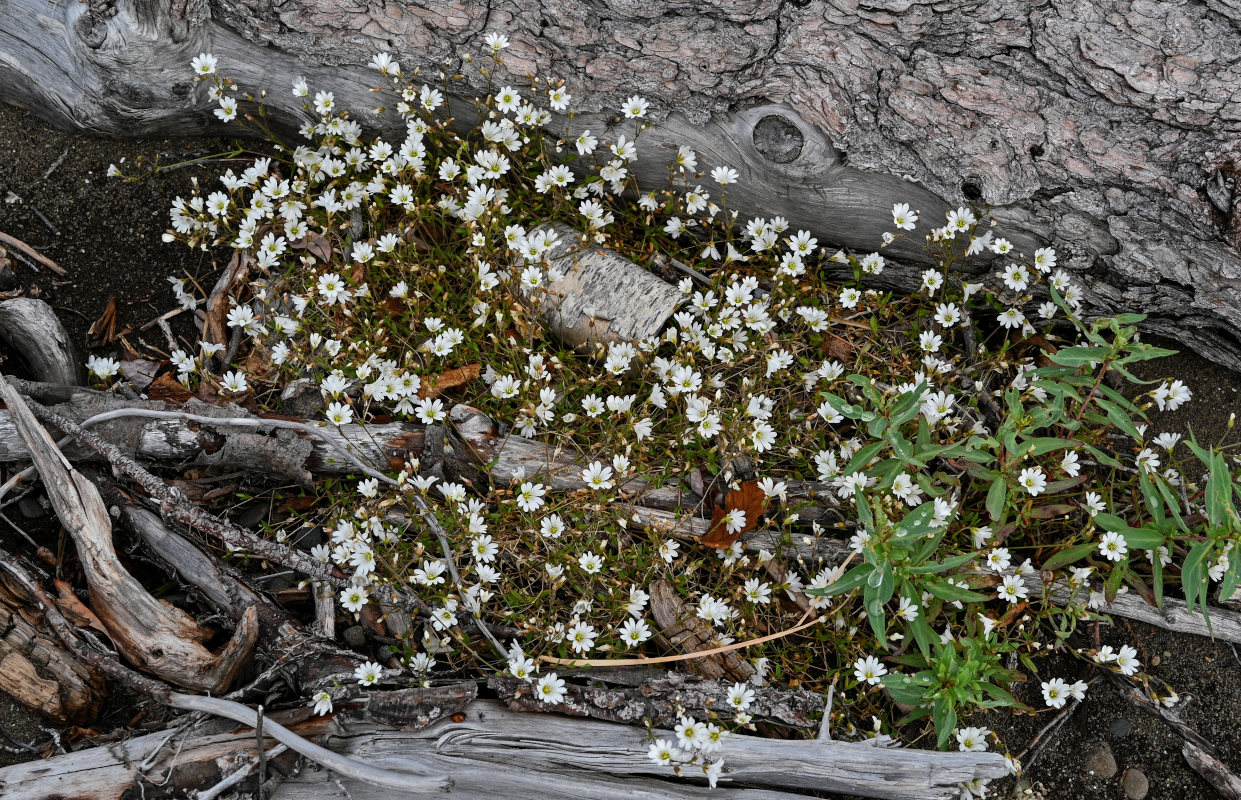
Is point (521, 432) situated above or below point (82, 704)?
above

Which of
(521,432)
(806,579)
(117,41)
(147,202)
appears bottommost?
(806,579)

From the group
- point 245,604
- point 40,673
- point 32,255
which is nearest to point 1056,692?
point 245,604

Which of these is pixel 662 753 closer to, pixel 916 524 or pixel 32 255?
pixel 916 524

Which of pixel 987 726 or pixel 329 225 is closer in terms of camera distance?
pixel 987 726

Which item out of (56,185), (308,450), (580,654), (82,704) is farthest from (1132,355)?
(56,185)

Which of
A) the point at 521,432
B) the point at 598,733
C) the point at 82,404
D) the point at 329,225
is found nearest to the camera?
the point at 598,733

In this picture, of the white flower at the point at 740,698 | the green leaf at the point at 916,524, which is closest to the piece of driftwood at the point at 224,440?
the white flower at the point at 740,698

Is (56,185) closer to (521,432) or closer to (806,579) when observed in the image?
(521,432)

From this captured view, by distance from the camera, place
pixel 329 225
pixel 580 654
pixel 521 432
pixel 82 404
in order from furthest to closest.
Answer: pixel 329 225 < pixel 521 432 < pixel 82 404 < pixel 580 654
